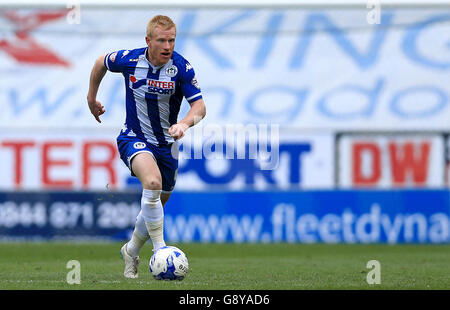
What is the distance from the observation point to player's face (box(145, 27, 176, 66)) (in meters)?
8.72

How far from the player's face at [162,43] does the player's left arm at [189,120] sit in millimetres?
492

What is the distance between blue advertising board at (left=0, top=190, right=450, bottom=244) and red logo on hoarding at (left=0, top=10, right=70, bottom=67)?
17.0ft

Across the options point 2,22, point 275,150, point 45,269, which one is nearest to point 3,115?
point 2,22

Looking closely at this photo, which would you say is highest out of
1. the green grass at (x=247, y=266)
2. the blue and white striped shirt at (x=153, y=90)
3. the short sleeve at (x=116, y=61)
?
the short sleeve at (x=116, y=61)

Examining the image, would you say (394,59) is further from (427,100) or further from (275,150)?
(275,150)

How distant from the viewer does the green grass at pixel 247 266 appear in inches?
336

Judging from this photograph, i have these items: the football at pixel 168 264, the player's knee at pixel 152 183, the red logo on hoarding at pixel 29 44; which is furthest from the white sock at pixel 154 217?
the red logo on hoarding at pixel 29 44

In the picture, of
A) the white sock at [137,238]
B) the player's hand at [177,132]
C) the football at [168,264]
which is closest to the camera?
the player's hand at [177,132]

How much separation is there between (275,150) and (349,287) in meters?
11.4

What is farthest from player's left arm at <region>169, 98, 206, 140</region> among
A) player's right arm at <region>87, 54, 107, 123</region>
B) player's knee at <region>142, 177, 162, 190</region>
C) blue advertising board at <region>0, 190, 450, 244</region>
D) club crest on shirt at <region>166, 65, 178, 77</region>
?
blue advertising board at <region>0, 190, 450, 244</region>

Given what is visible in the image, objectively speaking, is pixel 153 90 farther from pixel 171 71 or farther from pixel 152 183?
pixel 152 183

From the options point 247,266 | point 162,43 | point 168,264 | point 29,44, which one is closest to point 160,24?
point 162,43

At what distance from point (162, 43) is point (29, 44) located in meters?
13.4

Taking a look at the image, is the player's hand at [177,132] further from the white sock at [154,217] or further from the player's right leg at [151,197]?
the white sock at [154,217]
